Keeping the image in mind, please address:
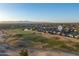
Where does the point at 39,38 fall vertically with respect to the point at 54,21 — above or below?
below

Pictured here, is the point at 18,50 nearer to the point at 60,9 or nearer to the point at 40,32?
the point at 40,32

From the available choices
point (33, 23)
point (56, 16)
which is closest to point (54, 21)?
point (56, 16)

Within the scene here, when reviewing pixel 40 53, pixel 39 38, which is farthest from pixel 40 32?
pixel 40 53

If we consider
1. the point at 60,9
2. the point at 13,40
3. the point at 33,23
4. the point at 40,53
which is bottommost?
the point at 40,53

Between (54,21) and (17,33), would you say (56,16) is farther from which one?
(17,33)

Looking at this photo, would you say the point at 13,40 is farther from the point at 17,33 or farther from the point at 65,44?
the point at 65,44

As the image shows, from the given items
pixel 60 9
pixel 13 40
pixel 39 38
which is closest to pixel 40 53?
pixel 39 38

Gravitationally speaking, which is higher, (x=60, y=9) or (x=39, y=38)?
(x=60, y=9)
